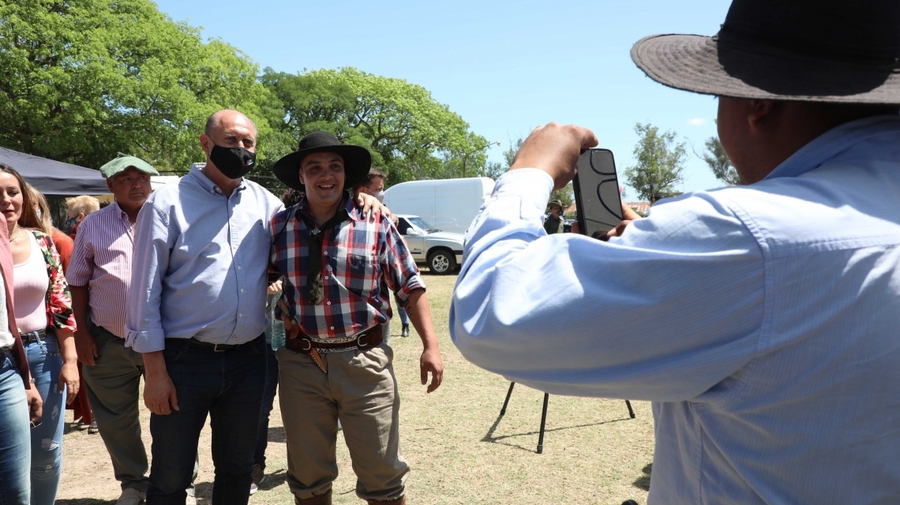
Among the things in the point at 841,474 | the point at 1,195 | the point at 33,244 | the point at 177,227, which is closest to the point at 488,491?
the point at 177,227

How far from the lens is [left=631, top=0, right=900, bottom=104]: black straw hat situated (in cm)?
89

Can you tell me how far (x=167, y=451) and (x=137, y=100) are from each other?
24.3m

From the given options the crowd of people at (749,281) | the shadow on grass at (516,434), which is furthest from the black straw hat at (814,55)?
the shadow on grass at (516,434)

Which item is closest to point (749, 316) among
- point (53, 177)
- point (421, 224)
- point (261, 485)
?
point (261, 485)

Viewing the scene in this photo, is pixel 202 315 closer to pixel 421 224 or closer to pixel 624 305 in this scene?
pixel 624 305

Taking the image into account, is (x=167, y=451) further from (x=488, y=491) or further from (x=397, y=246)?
(x=488, y=491)

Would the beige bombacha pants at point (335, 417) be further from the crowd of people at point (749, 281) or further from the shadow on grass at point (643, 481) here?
the crowd of people at point (749, 281)

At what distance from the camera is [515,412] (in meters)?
5.95

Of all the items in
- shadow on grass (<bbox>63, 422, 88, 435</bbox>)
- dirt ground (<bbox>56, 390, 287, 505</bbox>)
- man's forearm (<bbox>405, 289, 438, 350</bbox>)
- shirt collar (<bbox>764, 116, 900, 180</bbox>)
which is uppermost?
shirt collar (<bbox>764, 116, 900, 180</bbox>)

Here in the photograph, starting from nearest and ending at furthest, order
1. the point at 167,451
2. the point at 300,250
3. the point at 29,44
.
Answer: the point at 167,451
the point at 300,250
the point at 29,44

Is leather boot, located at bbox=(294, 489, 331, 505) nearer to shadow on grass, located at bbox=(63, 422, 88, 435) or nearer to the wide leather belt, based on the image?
the wide leather belt

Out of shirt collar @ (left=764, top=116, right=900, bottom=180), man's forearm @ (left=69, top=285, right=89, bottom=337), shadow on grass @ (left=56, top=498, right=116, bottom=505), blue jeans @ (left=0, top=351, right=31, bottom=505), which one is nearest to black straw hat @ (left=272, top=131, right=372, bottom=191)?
man's forearm @ (left=69, top=285, right=89, bottom=337)

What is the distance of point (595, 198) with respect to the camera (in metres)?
1.56

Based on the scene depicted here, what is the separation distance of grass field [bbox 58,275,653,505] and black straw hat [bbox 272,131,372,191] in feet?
6.67
